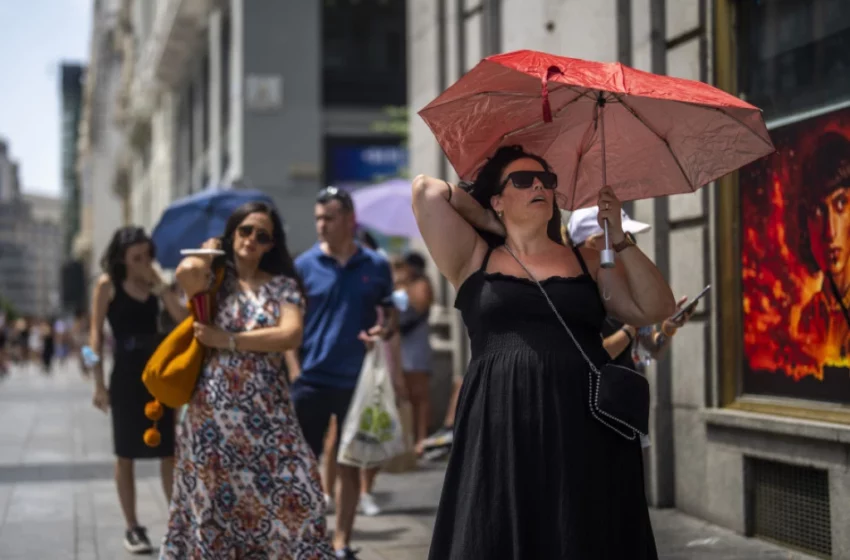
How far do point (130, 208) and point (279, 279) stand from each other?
5587cm

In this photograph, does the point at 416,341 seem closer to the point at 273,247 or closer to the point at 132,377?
the point at 132,377

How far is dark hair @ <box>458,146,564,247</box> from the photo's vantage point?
398cm

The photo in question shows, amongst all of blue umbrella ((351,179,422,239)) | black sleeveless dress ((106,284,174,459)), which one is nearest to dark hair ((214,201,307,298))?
black sleeveless dress ((106,284,174,459))

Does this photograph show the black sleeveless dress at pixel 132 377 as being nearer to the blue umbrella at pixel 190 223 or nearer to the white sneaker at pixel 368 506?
the white sneaker at pixel 368 506

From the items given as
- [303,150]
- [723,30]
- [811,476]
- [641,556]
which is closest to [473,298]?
[641,556]

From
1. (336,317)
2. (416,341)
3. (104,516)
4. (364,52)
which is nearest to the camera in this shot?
(336,317)

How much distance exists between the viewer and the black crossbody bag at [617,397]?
3.65 meters

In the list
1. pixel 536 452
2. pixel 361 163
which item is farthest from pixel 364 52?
pixel 536 452

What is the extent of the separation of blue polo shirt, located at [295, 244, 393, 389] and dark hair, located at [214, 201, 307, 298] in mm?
1043

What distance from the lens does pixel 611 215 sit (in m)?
3.89

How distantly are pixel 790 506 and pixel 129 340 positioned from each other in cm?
380

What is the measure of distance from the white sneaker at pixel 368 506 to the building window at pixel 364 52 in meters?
16.0

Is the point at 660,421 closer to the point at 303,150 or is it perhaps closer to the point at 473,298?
the point at 473,298

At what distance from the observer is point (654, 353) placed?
197 inches
